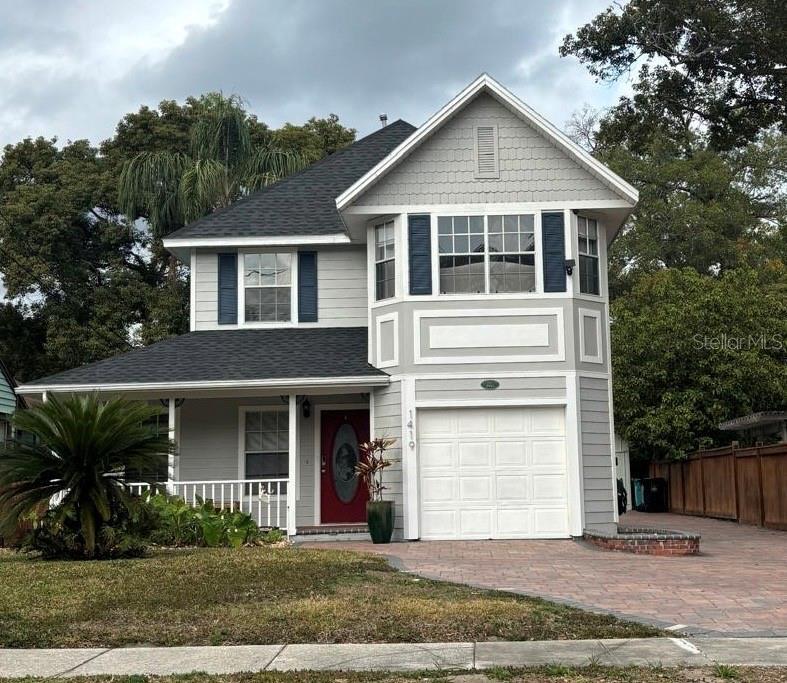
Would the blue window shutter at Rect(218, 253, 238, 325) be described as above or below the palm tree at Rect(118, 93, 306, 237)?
below

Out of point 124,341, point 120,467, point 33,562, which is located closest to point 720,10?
point 120,467

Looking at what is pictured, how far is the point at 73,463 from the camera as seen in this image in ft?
41.1

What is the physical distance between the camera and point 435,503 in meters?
Result: 17.1

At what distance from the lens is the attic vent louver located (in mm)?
17656

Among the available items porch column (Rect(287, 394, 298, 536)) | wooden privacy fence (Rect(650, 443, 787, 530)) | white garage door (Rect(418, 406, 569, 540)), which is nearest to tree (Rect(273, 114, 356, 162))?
wooden privacy fence (Rect(650, 443, 787, 530))

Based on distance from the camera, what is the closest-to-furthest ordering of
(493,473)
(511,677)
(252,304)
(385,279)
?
1. (511,677)
2. (493,473)
3. (385,279)
4. (252,304)

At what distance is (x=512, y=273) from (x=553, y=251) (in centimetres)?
76

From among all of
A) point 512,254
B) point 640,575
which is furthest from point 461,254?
point 640,575

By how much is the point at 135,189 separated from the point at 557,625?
81.9 feet

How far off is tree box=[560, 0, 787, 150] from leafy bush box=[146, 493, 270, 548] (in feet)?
36.0

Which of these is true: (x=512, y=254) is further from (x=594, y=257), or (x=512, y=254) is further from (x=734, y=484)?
(x=734, y=484)

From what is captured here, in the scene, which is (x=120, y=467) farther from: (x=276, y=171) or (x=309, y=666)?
(x=276, y=171)

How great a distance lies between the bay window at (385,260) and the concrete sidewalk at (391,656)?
418 inches

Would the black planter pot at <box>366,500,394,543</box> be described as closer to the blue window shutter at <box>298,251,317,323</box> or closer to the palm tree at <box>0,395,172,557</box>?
the blue window shutter at <box>298,251,317,323</box>
